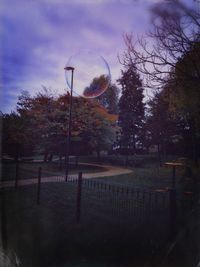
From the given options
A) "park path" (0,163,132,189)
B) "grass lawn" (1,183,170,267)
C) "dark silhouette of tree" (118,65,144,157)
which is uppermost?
"dark silhouette of tree" (118,65,144,157)

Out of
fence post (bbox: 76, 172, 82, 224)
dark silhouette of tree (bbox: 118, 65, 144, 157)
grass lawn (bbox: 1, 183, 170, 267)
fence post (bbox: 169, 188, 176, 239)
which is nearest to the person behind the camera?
grass lawn (bbox: 1, 183, 170, 267)

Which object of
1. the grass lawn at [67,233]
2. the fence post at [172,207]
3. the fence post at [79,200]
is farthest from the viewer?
the fence post at [172,207]

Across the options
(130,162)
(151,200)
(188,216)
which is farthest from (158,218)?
(130,162)

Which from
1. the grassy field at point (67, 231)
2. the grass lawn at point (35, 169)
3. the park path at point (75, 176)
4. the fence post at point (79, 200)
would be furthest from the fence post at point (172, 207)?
the fence post at point (79, 200)

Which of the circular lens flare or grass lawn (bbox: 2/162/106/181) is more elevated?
the circular lens flare

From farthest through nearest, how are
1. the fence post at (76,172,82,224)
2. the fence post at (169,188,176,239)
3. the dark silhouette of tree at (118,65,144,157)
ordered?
1. the fence post at (169,188,176,239)
2. the dark silhouette of tree at (118,65,144,157)
3. the fence post at (76,172,82,224)

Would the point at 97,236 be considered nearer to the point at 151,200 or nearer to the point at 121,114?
the point at 151,200

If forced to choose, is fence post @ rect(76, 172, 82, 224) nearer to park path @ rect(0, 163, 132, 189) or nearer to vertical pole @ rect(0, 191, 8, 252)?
park path @ rect(0, 163, 132, 189)

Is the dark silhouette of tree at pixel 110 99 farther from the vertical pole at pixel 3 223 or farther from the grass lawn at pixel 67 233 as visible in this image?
the vertical pole at pixel 3 223

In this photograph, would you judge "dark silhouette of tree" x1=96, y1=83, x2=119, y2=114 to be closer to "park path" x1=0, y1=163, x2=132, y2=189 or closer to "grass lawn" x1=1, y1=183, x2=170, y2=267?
"park path" x1=0, y1=163, x2=132, y2=189

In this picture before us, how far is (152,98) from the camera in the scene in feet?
7.34

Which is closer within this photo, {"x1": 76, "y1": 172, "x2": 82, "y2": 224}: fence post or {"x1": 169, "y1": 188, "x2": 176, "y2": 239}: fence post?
{"x1": 76, "y1": 172, "x2": 82, "y2": 224}: fence post

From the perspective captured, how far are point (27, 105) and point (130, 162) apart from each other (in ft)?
2.82

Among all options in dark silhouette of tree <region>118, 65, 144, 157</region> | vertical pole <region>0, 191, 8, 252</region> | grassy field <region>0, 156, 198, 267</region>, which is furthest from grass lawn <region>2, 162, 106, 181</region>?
dark silhouette of tree <region>118, 65, 144, 157</region>
